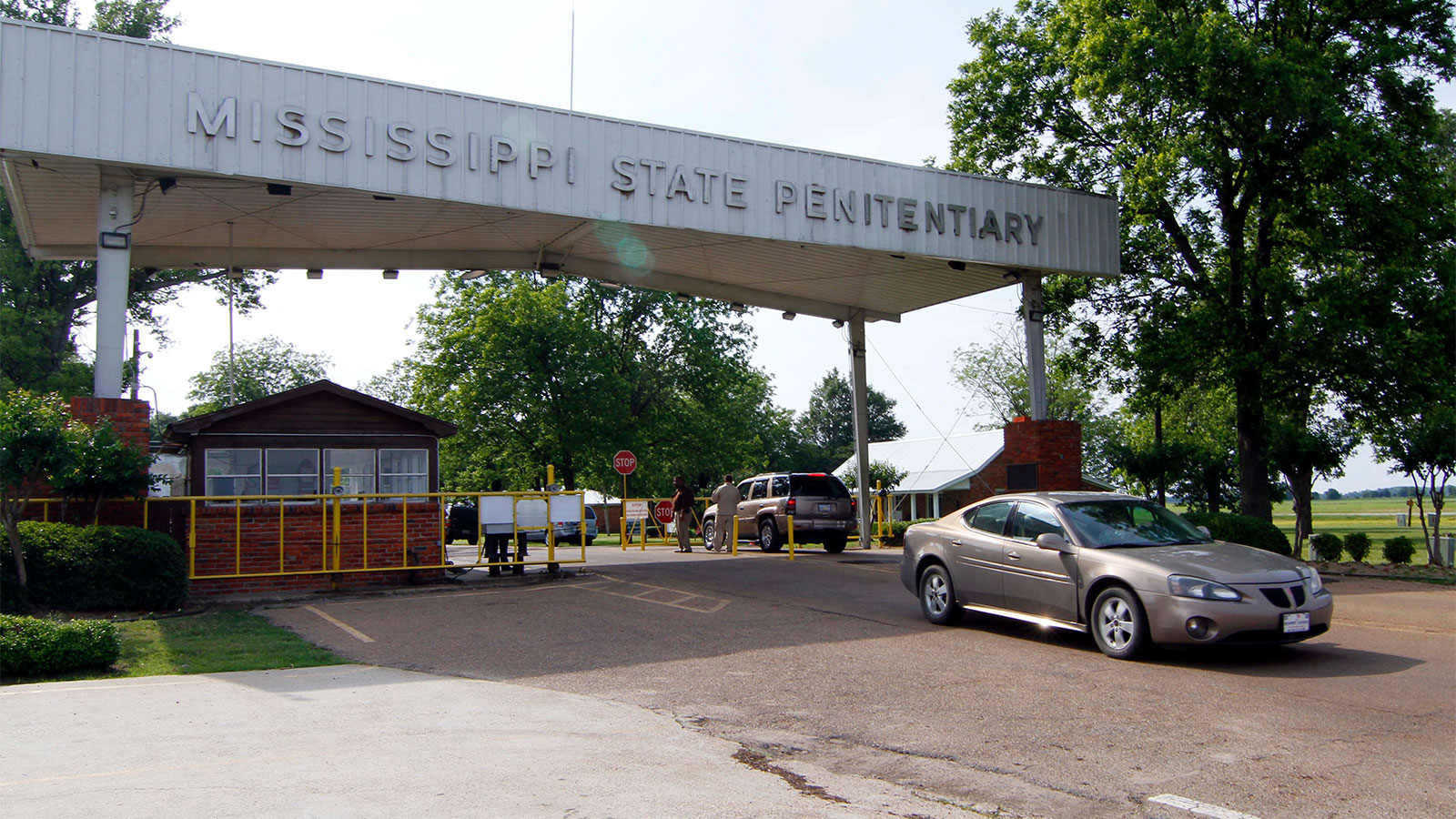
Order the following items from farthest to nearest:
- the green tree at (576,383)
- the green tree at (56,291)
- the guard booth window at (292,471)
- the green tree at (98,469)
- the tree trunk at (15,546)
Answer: the green tree at (576,383)
the green tree at (56,291)
the guard booth window at (292,471)
the green tree at (98,469)
the tree trunk at (15,546)

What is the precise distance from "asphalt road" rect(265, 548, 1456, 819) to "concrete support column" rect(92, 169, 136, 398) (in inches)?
151

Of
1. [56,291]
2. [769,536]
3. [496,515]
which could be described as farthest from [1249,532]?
[56,291]

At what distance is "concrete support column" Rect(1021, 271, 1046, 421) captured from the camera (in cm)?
2116

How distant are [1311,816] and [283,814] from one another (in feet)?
16.2

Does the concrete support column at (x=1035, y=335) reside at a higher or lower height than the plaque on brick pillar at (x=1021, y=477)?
higher

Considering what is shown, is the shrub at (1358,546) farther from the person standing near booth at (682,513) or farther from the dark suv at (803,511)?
the person standing near booth at (682,513)

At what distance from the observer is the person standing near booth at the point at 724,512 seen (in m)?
25.3

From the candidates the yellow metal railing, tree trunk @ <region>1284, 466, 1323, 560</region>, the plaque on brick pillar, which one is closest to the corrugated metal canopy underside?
the plaque on brick pillar

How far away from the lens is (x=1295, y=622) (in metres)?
9.09

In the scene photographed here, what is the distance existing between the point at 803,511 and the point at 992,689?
16052 millimetres

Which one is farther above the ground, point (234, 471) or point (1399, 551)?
point (234, 471)

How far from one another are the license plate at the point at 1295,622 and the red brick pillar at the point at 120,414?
43.7ft

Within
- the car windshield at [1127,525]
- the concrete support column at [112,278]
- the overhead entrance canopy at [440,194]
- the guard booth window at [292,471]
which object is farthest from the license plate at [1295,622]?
the guard booth window at [292,471]

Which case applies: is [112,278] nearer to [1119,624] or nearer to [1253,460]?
[1119,624]
